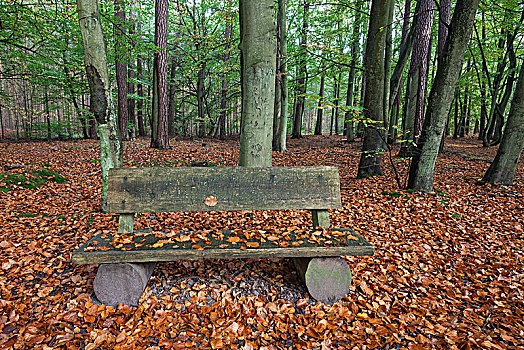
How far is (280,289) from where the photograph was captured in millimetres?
2514

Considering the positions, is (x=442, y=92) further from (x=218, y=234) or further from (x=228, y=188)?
(x=218, y=234)

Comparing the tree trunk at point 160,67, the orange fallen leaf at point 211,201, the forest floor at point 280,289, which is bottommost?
the forest floor at point 280,289

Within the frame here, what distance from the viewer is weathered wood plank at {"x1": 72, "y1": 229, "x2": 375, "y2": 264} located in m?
2.17

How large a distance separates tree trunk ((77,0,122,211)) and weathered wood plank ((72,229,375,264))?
1729mm

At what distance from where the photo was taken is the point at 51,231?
11.3 feet

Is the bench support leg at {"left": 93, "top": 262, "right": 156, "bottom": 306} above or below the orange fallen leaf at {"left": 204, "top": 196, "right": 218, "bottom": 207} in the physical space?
Answer: below

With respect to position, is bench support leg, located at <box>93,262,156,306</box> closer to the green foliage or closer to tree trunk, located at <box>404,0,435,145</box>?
the green foliage

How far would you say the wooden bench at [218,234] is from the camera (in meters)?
2.24

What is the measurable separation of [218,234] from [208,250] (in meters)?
0.38

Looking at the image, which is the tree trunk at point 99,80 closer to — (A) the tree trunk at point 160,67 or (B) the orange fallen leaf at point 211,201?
(B) the orange fallen leaf at point 211,201

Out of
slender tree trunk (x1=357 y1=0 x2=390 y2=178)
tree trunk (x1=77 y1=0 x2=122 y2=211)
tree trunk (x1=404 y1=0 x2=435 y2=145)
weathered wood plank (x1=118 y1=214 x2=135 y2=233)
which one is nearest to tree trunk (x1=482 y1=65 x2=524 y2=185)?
slender tree trunk (x1=357 y1=0 x2=390 y2=178)

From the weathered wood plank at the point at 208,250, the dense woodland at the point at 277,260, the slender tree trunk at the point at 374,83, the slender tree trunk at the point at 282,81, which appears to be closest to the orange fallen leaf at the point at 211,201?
the weathered wood plank at the point at 208,250

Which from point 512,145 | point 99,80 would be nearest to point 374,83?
point 512,145

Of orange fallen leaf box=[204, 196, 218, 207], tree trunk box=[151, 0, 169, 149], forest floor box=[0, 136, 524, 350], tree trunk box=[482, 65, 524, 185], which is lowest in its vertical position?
forest floor box=[0, 136, 524, 350]
